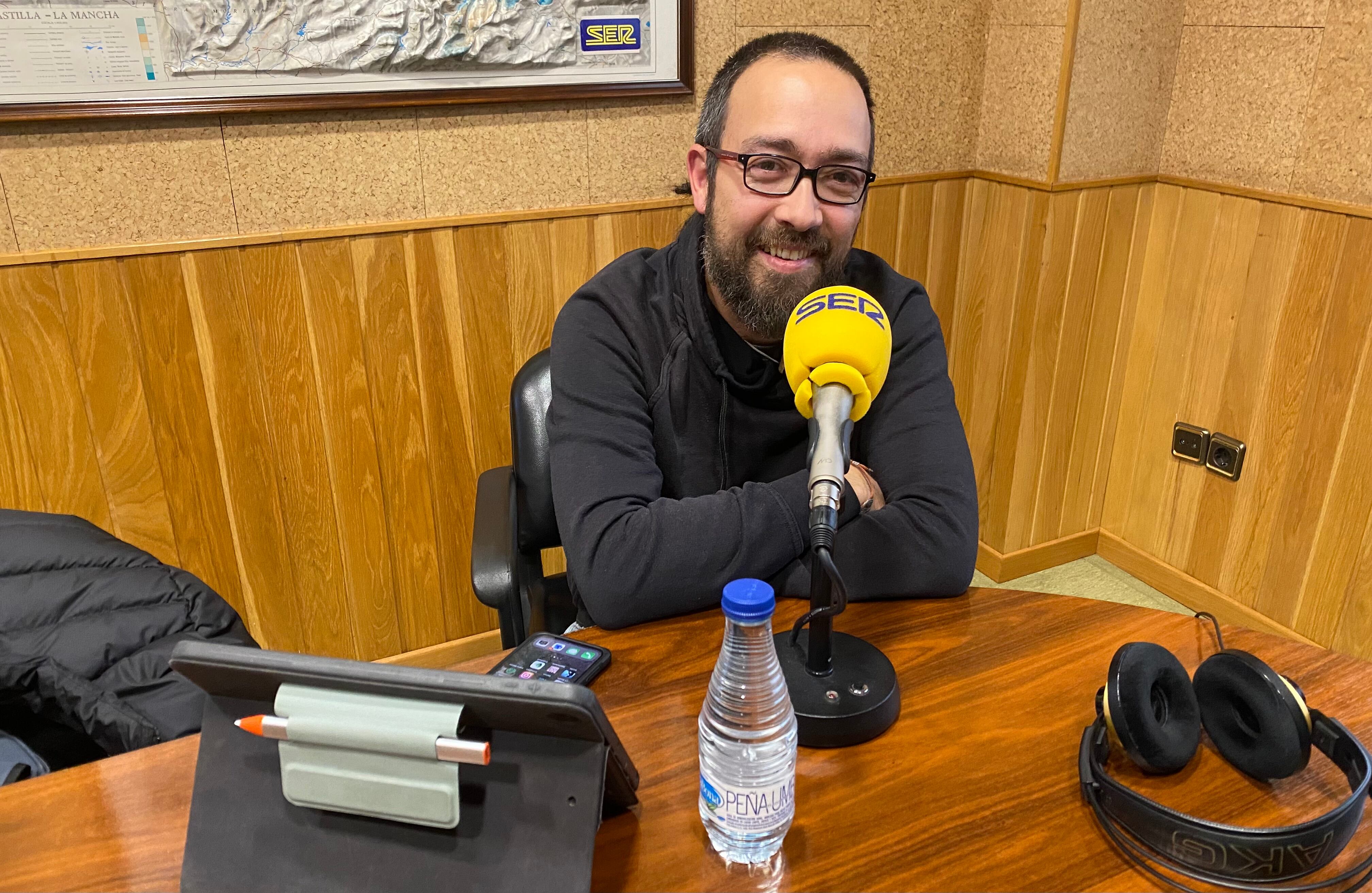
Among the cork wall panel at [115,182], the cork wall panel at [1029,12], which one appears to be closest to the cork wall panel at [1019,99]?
the cork wall panel at [1029,12]

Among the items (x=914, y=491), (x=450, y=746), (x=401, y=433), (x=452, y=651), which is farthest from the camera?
(x=452, y=651)

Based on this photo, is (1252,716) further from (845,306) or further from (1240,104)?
(1240,104)

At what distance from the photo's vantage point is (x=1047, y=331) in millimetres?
2672

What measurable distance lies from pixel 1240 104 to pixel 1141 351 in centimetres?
70

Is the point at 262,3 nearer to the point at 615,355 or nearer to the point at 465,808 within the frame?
the point at 615,355

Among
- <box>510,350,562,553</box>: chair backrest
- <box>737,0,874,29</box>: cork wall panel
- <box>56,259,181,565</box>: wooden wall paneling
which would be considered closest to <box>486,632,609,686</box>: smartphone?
<box>510,350,562,553</box>: chair backrest

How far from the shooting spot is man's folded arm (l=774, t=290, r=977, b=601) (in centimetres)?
122

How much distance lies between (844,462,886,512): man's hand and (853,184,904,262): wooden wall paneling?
51.0 inches

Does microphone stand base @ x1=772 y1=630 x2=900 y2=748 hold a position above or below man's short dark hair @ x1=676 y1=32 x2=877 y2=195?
below

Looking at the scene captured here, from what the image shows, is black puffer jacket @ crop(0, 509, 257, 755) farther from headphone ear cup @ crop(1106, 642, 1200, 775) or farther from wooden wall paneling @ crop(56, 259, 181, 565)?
headphone ear cup @ crop(1106, 642, 1200, 775)

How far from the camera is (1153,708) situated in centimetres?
92

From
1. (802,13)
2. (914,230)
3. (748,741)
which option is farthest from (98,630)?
(914,230)

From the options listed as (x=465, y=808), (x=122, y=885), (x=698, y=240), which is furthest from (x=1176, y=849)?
(x=698, y=240)

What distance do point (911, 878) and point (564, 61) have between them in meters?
1.84
